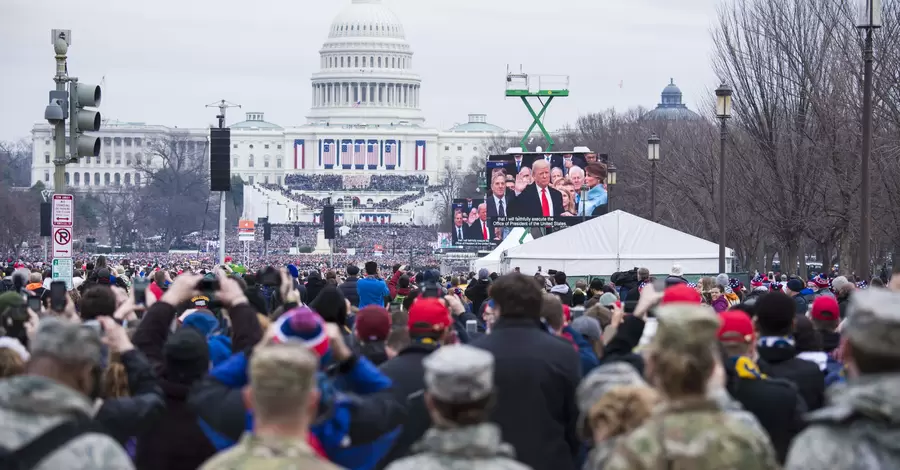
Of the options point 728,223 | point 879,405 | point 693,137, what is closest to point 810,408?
point 879,405

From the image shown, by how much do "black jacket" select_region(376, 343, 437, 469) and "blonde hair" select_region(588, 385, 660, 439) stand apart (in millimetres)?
1540

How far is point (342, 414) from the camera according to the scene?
603 cm

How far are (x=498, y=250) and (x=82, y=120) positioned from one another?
27.5 metres

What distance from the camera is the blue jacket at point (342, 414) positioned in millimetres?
6059

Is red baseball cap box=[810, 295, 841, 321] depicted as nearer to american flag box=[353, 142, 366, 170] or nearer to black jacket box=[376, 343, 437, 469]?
black jacket box=[376, 343, 437, 469]

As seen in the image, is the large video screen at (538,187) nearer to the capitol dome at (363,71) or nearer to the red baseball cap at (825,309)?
the red baseball cap at (825,309)

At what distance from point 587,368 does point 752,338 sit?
116cm

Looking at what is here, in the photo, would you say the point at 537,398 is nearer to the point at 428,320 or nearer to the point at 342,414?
the point at 428,320

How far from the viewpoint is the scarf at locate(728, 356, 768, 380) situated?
7.11m

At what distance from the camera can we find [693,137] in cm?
6169

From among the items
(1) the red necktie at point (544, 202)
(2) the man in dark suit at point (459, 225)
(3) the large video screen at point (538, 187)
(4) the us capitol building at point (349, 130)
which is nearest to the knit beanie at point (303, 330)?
(3) the large video screen at point (538, 187)

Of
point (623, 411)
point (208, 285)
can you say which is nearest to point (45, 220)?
point (208, 285)

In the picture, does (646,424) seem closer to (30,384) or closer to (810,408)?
(30,384)

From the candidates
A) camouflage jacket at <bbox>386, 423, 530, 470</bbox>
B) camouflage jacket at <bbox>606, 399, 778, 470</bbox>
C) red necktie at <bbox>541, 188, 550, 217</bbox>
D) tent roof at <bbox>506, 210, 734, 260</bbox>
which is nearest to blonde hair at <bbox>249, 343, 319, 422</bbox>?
camouflage jacket at <bbox>386, 423, 530, 470</bbox>
